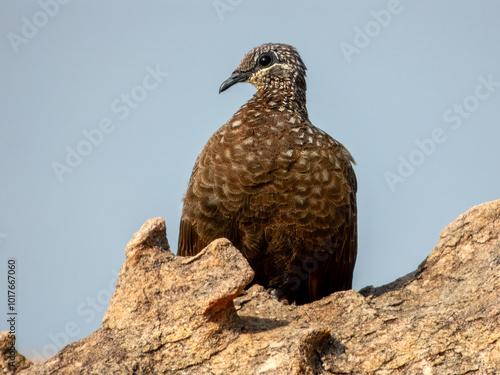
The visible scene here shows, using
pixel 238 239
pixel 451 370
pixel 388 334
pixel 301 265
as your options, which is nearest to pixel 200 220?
pixel 238 239

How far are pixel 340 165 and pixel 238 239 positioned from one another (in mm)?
1058

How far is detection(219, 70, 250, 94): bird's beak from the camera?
23.2ft

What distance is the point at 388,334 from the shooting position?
424 centimetres

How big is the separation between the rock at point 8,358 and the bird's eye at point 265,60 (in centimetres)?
385

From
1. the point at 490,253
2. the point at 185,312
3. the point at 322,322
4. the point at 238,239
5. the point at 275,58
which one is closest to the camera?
the point at 185,312


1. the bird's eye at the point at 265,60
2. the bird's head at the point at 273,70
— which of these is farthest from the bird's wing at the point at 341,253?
the bird's eye at the point at 265,60

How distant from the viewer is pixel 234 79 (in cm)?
714

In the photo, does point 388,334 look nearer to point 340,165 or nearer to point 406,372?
point 406,372

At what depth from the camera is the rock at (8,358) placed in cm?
415

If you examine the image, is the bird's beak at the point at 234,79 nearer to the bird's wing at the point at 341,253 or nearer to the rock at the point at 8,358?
the bird's wing at the point at 341,253

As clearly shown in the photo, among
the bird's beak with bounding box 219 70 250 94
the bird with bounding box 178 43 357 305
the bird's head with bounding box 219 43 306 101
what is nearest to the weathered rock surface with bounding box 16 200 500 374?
the bird with bounding box 178 43 357 305

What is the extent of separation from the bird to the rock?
187cm

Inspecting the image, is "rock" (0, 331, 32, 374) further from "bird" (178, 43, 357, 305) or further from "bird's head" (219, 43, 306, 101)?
"bird's head" (219, 43, 306, 101)

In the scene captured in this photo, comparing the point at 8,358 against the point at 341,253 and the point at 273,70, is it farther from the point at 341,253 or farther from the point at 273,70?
the point at 273,70
